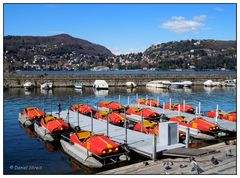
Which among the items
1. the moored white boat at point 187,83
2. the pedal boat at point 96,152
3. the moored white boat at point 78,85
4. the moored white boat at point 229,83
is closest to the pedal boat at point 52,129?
the pedal boat at point 96,152

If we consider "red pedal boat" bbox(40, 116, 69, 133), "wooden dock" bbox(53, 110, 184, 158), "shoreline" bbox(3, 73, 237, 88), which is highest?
"shoreline" bbox(3, 73, 237, 88)

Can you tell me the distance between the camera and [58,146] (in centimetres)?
3058

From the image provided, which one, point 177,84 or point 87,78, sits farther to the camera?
point 87,78

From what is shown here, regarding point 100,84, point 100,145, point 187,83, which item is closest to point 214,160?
point 100,145

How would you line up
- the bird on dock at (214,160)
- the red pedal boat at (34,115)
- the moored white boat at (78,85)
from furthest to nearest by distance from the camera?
the moored white boat at (78,85) → the red pedal boat at (34,115) → the bird on dock at (214,160)

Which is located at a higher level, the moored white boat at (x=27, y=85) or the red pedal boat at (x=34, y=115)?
the moored white boat at (x=27, y=85)

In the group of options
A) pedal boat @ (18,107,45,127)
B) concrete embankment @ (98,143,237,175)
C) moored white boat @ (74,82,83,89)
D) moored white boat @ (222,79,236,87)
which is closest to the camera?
concrete embankment @ (98,143,237,175)

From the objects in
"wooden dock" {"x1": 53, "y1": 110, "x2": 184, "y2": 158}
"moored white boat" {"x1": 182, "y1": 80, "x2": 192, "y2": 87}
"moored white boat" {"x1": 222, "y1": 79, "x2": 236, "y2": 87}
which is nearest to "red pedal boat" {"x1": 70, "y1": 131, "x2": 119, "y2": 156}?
"wooden dock" {"x1": 53, "y1": 110, "x2": 184, "y2": 158}

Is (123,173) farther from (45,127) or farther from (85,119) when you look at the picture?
(85,119)

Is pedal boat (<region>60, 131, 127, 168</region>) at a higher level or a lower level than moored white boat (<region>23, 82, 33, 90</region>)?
lower

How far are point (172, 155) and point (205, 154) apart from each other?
2.24 metres

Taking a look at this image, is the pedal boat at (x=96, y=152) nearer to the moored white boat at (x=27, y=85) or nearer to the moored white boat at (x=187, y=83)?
the moored white boat at (x=27, y=85)

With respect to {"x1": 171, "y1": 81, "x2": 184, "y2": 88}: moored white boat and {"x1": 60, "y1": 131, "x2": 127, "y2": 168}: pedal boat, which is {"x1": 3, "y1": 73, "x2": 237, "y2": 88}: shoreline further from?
{"x1": 60, "y1": 131, "x2": 127, "y2": 168}: pedal boat

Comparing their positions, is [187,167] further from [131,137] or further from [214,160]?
[131,137]
